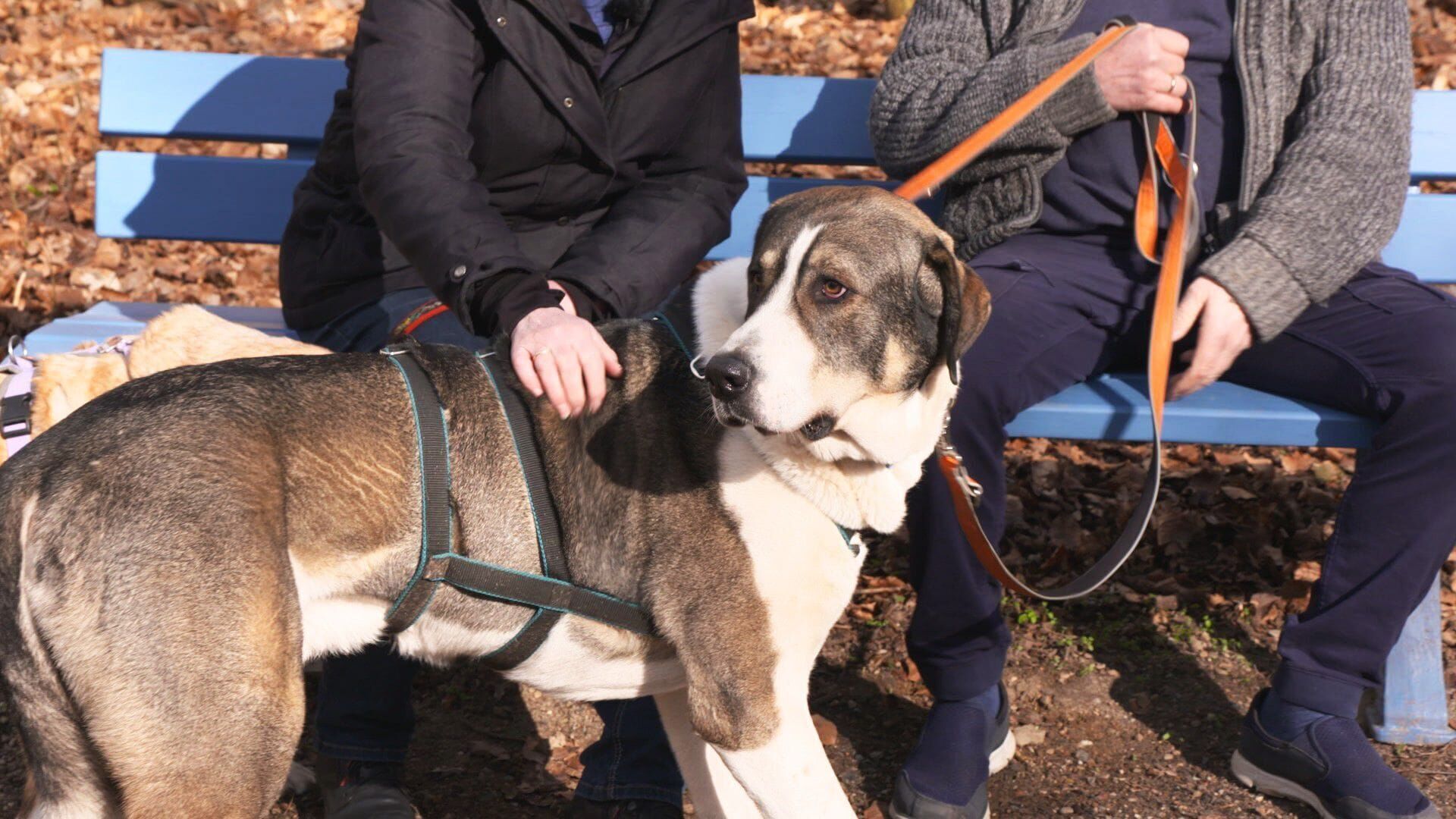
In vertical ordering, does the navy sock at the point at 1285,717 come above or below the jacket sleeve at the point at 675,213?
below

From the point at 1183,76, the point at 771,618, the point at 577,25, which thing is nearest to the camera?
the point at 771,618

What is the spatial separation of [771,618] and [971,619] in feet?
2.95

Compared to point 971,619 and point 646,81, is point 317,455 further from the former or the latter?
point 971,619

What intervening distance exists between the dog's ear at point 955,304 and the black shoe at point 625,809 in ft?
4.40

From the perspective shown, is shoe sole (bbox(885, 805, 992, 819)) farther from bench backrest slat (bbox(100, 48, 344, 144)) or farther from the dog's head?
bench backrest slat (bbox(100, 48, 344, 144))

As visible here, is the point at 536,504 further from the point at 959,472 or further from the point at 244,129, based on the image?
the point at 244,129

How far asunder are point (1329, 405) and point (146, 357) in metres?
2.94

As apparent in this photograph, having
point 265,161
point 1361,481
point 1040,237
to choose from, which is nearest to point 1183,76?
point 1040,237

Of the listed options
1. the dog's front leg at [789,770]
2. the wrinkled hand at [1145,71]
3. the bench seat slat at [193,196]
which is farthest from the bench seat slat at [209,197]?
the dog's front leg at [789,770]

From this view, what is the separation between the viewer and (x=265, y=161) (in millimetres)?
4590

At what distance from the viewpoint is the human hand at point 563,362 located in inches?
101

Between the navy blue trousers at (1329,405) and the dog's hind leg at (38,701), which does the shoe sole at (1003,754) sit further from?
the dog's hind leg at (38,701)

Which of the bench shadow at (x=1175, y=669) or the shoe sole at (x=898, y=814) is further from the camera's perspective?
the bench shadow at (x=1175, y=669)

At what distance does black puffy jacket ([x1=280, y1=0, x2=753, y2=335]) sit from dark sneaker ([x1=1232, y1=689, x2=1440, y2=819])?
6.34 ft
